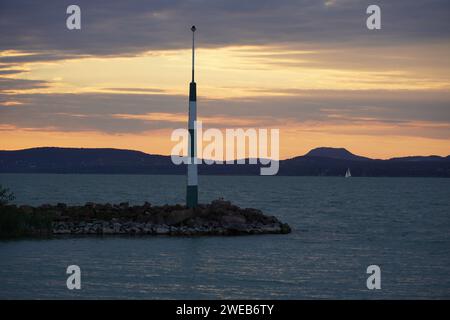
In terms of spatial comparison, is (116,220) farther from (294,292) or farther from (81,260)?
(294,292)

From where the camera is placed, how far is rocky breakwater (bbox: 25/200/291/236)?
52.2m

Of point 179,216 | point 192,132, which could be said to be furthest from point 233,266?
point 179,216

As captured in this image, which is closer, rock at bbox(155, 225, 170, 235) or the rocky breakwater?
the rocky breakwater

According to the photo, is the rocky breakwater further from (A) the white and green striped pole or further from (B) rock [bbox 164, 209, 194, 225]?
(A) the white and green striped pole

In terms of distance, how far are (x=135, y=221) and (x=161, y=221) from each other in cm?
169

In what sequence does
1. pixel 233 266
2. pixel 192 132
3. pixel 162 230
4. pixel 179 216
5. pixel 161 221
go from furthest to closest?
pixel 179 216 < pixel 161 221 < pixel 162 230 < pixel 192 132 < pixel 233 266

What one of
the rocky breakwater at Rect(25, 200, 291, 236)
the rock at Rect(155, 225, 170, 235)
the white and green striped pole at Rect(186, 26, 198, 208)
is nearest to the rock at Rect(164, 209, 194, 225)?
the rocky breakwater at Rect(25, 200, 291, 236)

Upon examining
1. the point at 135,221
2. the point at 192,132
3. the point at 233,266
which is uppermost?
the point at 192,132

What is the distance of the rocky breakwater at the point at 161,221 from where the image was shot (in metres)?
52.2

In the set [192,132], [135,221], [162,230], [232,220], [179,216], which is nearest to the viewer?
[192,132]

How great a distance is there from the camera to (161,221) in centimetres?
5400

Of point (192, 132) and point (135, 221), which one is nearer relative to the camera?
point (192, 132)

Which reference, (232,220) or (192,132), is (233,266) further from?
(232,220)
